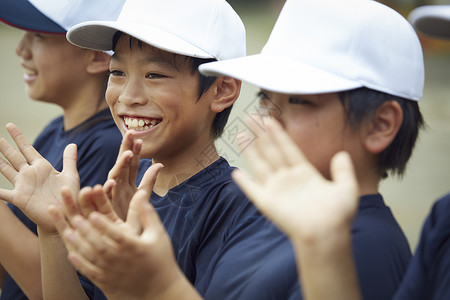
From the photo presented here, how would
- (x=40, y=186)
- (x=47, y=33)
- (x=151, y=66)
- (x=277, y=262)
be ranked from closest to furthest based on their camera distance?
(x=277, y=262), (x=40, y=186), (x=151, y=66), (x=47, y=33)

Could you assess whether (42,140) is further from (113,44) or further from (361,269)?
(361,269)

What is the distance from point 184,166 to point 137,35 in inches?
17.7

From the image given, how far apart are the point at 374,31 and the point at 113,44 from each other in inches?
37.3

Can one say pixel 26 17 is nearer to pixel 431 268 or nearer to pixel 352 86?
pixel 352 86

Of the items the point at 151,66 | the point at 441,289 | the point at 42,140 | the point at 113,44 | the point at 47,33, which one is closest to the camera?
the point at 441,289

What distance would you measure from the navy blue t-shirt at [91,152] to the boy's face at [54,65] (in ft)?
0.62

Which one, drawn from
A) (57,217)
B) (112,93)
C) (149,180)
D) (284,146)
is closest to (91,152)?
(112,93)

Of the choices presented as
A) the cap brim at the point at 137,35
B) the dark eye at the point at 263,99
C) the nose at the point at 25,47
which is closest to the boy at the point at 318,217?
the dark eye at the point at 263,99

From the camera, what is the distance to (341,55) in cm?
141

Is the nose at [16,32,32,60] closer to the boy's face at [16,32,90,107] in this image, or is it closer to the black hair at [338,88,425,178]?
the boy's face at [16,32,90,107]

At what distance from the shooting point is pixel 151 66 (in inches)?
72.6

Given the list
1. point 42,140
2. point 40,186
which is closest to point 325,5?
point 40,186

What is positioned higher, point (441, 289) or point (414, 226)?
point (441, 289)

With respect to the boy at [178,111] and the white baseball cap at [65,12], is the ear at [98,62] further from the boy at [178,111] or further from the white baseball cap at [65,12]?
the boy at [178,111]
